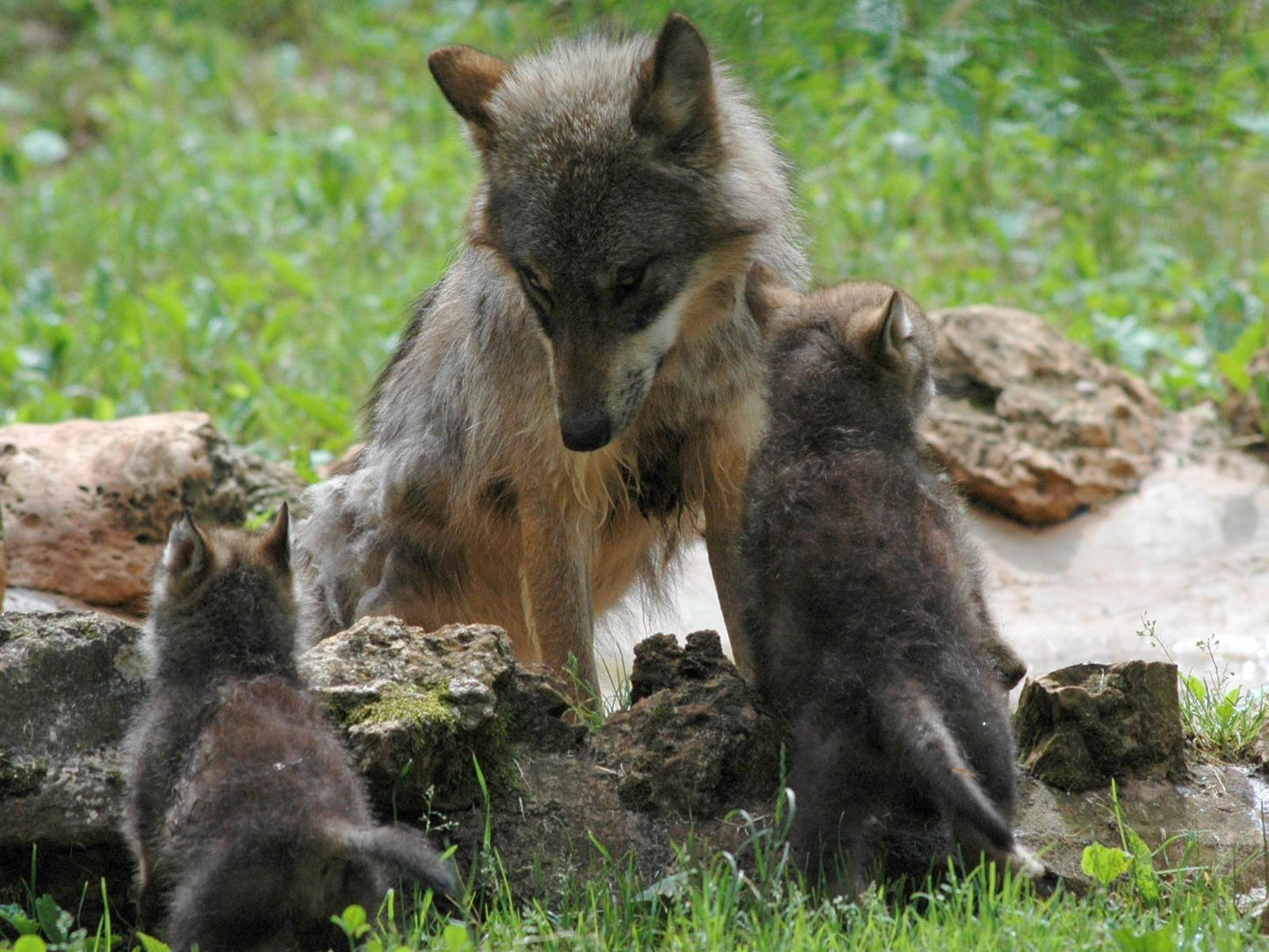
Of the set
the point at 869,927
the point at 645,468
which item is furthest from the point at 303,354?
the point at 869,927

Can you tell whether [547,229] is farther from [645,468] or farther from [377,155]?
[377,155]

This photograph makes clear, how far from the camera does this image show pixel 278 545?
4277 mm

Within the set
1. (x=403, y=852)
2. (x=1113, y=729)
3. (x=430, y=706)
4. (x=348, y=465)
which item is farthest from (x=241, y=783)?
(x=348, y=465)

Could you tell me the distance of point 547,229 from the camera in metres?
5.02

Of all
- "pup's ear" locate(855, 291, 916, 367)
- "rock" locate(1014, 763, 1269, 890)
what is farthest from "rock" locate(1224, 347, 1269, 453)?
"pup's ear" locate(855, 291, 916, 367)

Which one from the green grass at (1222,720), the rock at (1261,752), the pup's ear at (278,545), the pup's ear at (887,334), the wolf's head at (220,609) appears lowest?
the rock at (1261,752)

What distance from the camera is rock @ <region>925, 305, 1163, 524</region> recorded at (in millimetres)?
7984

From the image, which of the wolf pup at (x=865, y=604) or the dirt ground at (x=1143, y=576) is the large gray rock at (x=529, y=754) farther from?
the dirt ground at (x=1143, y=576)

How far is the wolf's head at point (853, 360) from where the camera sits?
15.0 feet

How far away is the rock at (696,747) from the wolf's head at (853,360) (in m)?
0.88

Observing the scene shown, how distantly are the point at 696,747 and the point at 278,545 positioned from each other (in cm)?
134

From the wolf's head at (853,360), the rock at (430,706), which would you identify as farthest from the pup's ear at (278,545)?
the wolf's head at (853,360)

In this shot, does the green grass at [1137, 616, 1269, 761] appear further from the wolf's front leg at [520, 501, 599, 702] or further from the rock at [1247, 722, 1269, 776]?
the wolf's front leg at [520, 501, 599, 702]

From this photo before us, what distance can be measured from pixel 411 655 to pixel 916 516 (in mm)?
1584
